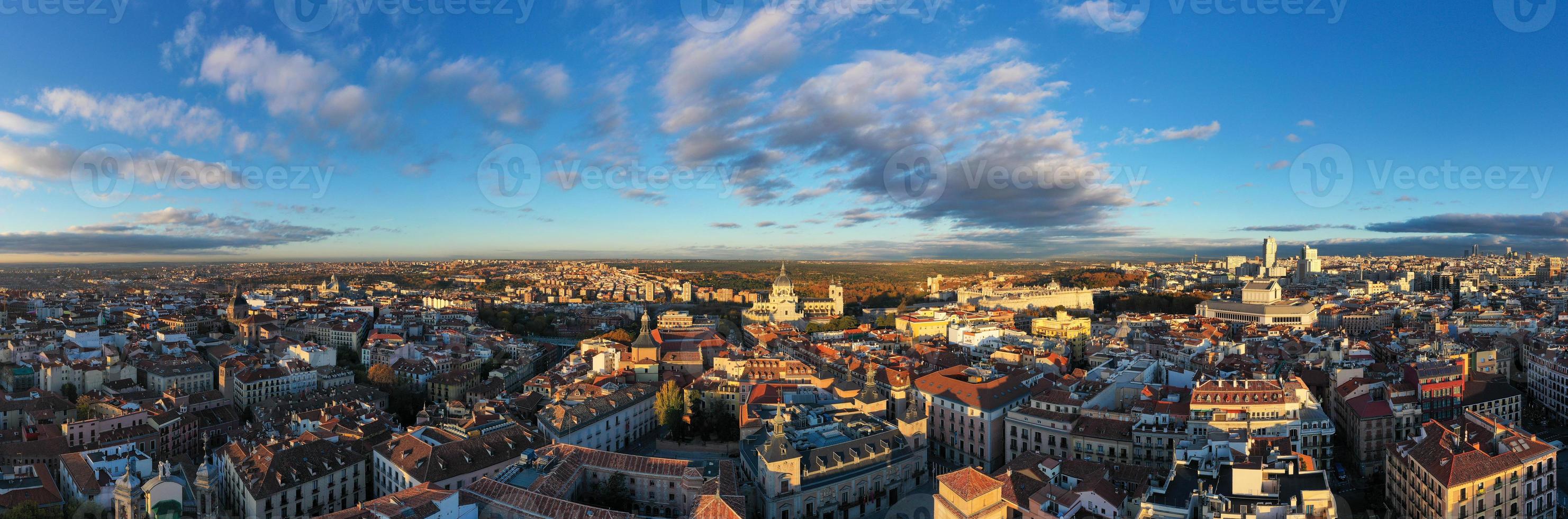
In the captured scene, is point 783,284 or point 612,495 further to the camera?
point 783,284

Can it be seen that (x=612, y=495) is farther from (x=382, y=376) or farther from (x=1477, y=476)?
(x=382, y=376)

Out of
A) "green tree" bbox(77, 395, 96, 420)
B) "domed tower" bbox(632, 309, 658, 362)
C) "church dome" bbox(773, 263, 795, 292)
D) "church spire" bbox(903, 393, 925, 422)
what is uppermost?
"church dome" bbox(773, 263, 795, 292)

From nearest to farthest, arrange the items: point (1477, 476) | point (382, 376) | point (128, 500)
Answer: point (128, 500), point (1477, 476), point (382, 376)

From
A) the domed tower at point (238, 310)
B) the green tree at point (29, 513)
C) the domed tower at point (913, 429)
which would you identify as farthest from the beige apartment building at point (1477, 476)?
the domed tower at point (238, 310)

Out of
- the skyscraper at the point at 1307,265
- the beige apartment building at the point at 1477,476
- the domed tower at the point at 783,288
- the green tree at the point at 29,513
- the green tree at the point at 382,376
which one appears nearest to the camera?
the beige apartment building at the point at 1477,476

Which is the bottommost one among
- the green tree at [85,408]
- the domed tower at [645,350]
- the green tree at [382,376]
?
the green tree at [382,376]

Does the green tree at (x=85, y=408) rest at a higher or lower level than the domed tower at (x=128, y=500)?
lower

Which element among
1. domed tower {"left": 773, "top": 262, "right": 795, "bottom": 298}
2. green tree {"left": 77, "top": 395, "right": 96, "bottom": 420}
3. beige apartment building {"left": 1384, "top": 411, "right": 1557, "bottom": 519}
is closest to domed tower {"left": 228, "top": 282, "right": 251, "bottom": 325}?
green tree {"left": 77, "top": 395, "right": 96, "bottom": 420}

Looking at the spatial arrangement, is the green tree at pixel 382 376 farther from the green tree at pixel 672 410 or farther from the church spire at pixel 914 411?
the church spire at pixel 914 411

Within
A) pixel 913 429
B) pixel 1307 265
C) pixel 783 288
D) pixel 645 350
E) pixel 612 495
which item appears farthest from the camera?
pixel 1307 265

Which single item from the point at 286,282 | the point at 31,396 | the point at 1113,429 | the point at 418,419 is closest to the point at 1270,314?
the point at 1113,429

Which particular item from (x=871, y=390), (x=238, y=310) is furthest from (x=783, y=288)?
(x=871, y=390)

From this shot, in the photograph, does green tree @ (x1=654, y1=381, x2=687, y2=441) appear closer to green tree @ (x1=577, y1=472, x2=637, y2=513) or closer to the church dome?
green tree @ (x1=577, y1=472, x2=637, y2=513)
